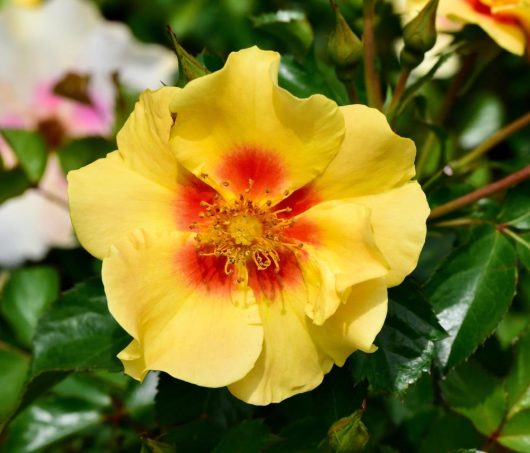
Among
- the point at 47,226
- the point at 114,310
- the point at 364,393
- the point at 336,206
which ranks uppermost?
the point at 336,206

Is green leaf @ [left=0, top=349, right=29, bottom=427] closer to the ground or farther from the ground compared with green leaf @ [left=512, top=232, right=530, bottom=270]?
closer to the ground

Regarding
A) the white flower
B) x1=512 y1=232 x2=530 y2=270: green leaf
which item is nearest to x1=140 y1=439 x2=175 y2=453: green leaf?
x1=512 y1=232 x2=530 y2=270: green leaf

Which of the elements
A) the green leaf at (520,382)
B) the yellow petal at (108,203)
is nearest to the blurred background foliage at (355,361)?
the green leaf at (520,382)

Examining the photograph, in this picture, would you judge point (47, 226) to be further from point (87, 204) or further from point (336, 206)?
point (336, 206)

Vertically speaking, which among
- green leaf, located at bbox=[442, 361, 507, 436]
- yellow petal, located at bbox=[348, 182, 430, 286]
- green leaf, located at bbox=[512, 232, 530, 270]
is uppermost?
yellow petal, located at bbox=[348, 182, 430, 286]

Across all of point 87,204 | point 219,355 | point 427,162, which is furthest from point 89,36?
point 219,355

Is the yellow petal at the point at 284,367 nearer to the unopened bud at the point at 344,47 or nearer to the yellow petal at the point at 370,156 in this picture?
the yellow petal at the point at 370,156

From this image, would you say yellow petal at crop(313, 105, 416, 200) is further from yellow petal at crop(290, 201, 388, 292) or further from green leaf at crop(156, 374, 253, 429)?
green leaf at crop(156, 374, 253, 429)
